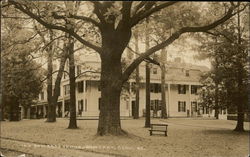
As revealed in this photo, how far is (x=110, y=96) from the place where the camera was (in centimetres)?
1936

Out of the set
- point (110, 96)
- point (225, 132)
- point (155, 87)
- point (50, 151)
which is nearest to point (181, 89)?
point (155, 87)

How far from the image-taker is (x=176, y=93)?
54312 millimetres

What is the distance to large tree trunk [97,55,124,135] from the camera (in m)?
19.3

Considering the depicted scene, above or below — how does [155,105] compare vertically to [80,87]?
below

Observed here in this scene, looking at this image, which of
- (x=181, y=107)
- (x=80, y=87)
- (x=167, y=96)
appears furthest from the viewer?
(x=167, y=96)

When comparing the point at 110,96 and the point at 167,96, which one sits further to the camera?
the point at 167,96

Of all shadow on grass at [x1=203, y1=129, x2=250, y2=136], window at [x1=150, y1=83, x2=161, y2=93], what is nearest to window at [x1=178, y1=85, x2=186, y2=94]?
window at [x1=150, y1=83, x2=161, y2=93]

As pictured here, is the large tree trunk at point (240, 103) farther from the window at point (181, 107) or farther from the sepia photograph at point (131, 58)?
the window at point (181, 107)

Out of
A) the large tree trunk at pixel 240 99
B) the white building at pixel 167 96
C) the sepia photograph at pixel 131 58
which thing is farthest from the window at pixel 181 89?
the large tree trunk at pixel 240 99

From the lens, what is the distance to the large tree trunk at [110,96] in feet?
63.2

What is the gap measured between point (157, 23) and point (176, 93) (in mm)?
33979

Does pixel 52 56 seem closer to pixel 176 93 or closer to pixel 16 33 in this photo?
pixel 16 33

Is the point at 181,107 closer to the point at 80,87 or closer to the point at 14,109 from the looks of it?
the point at 80,87

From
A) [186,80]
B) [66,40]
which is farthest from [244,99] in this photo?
[186,80]
